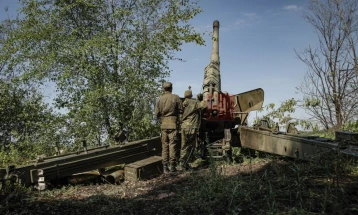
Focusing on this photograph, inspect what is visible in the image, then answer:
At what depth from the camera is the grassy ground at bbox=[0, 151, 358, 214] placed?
13.9 feet

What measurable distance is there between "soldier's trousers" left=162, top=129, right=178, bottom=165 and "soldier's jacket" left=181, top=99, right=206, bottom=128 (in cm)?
45

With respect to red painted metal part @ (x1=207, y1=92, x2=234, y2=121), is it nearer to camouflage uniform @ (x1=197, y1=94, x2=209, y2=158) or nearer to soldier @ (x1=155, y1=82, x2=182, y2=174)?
camouflage uniform @ (x1=197, y1=94, x2=209, y2=158)

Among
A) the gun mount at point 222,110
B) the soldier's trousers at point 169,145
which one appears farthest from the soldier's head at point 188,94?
the soldier's trousers at point 169,145

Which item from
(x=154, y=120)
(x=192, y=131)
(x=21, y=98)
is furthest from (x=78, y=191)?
(x=21, y=98)

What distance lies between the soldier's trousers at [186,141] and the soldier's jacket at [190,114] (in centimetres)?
12

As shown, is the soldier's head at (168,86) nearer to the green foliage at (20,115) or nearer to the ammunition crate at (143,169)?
the ammunition crate at (143,169)

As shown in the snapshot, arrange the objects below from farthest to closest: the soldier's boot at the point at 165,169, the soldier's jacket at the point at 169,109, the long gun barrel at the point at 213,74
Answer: the long gun barrel at the point at 213,74
the soldier's jacket at the point at 169,109
the soldier's boot at the point at 165,169

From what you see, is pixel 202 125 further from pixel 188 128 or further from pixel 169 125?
pixel 169 125

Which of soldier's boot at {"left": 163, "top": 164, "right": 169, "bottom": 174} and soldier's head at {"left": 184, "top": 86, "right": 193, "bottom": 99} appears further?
soldier's head at {"left": 184, "top": 86, "right": 193, "bottom": 99}

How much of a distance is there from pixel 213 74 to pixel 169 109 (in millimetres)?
2849

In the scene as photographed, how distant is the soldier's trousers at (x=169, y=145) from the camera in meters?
8.08

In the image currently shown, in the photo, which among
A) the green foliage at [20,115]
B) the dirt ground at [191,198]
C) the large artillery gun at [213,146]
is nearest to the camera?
the dirt ground at [191,198]

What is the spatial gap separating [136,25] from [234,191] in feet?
34.9

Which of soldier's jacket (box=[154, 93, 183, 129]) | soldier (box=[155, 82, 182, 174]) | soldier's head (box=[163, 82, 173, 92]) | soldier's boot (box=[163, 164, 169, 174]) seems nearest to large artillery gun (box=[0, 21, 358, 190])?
soldier's boot (box=[163, 164, 169, 174])
